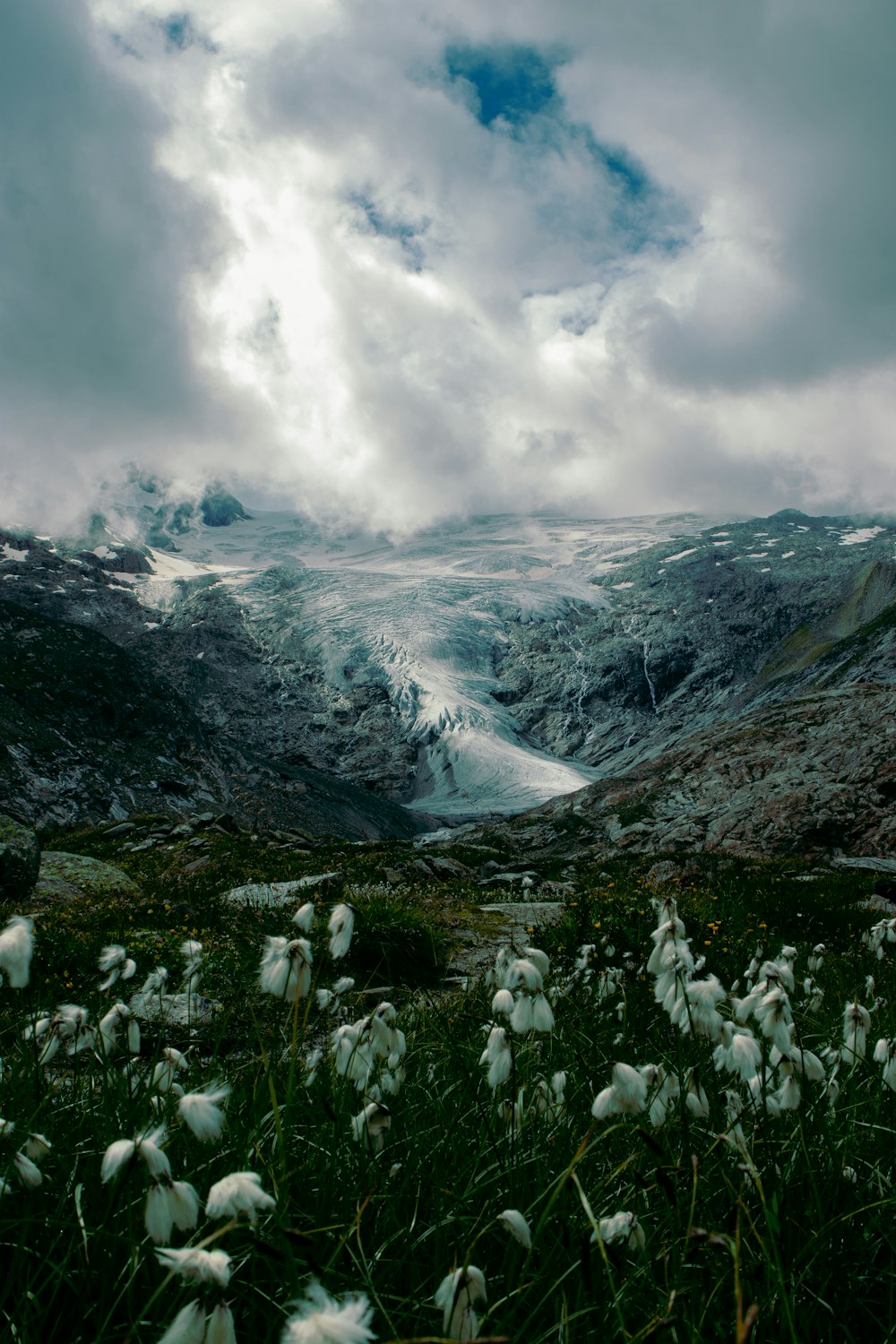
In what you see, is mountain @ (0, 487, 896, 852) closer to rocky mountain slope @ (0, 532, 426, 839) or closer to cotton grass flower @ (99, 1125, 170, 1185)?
rocky mountain slope @ (0, 532, 426, 839)

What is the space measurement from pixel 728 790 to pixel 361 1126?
3556cm

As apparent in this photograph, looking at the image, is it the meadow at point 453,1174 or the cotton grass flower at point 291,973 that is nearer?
the meadow at point 453,1174

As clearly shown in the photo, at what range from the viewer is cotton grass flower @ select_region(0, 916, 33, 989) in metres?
2.33

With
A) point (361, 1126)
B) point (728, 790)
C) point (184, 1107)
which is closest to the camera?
point (184, 1107)

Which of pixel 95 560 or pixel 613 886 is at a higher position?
pixel 95 560

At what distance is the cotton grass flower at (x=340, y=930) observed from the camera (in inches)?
116

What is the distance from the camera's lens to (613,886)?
15.4 m

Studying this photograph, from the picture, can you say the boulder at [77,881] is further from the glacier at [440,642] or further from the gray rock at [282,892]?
the glacier at [440,642]

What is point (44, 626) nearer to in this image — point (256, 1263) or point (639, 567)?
point (256, 1263)

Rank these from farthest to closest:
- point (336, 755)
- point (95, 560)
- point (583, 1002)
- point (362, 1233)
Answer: point (95, 560) < point (336, 755) < point (583, 1002) < point (362, 1233)

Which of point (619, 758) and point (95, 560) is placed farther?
point (95, 560)

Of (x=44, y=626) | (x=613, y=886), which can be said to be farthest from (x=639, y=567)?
(x=613, y=886)

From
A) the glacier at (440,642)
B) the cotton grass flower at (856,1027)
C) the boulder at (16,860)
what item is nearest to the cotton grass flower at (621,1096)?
the cotton grass flower at (856,1027)

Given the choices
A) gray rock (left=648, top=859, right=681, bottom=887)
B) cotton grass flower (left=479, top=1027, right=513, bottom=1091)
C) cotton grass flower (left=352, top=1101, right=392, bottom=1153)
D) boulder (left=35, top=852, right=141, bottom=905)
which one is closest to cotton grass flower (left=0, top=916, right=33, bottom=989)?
cotton grass flower (left=352, top=1101, right=392, bottom=1153)
